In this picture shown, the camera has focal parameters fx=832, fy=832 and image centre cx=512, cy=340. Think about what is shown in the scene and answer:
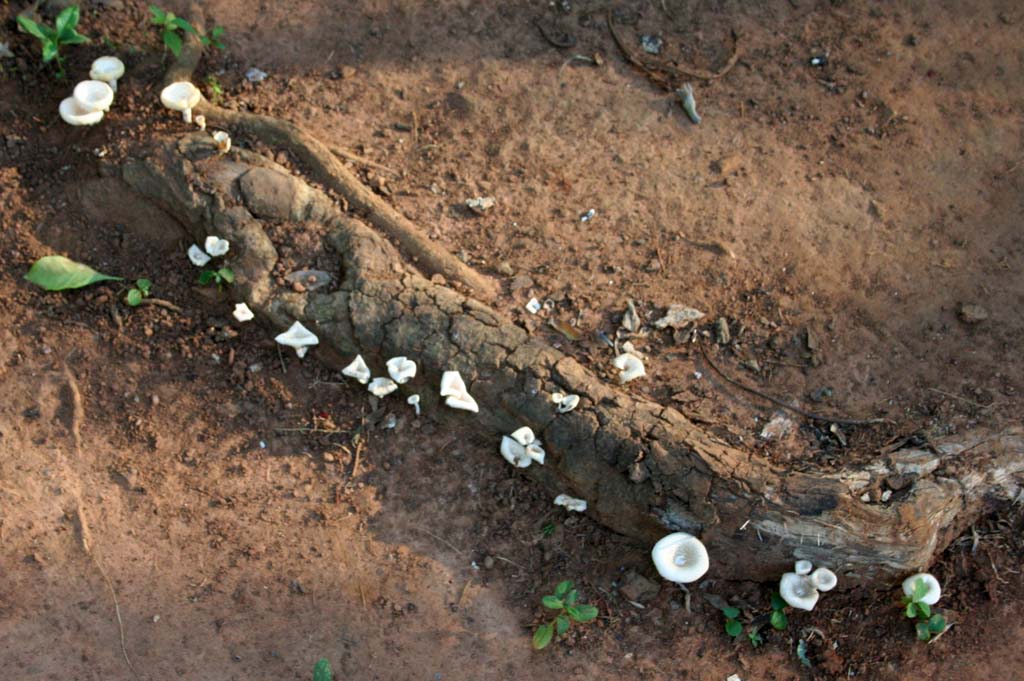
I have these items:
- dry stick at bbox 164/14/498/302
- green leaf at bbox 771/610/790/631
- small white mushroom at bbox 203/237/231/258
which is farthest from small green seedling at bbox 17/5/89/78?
green leaf at bbox 771/610/790/631

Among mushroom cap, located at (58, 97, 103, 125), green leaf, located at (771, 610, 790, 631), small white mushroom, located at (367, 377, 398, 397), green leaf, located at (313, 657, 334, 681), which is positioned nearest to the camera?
green leaf, located at (313, 657, 334, 681)

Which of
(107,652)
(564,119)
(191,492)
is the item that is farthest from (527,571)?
(564,119)

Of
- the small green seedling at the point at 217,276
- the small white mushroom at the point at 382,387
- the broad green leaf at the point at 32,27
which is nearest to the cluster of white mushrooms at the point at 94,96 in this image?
the broad green leaf at the point at 32,27

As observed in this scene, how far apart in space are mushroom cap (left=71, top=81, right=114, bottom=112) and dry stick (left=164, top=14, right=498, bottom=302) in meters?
0.55

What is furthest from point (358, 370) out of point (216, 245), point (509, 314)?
point (216, 245)

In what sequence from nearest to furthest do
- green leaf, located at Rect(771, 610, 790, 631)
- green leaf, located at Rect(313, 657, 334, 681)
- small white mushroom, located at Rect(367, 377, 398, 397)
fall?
green leaf, located at Rect(313, 657, 334, 681), green leaf, located at Rect(771, 610, 790, 631), small white mushroom, located at Rect(367, 377, 398, 397)

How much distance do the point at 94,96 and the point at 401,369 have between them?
2836 millimetres

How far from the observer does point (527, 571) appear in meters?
4.84

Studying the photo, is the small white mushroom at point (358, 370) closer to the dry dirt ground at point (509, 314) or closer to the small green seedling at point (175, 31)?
the dry dirt ground at point (509, 314)

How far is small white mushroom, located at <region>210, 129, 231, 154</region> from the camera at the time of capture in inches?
208

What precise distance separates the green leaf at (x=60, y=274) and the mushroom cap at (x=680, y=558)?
373cm

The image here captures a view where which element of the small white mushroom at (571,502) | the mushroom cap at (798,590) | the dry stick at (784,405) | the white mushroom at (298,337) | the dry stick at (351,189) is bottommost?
the small white mushroom at (571,502)

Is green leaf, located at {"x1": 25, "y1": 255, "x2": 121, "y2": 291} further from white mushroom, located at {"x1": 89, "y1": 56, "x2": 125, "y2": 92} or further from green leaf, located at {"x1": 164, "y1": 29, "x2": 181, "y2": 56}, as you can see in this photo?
green leaf, located at {"x1": 164, "y1": 29, "x2": 181, "y2": 56}

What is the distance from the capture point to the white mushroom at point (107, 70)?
5664mm
